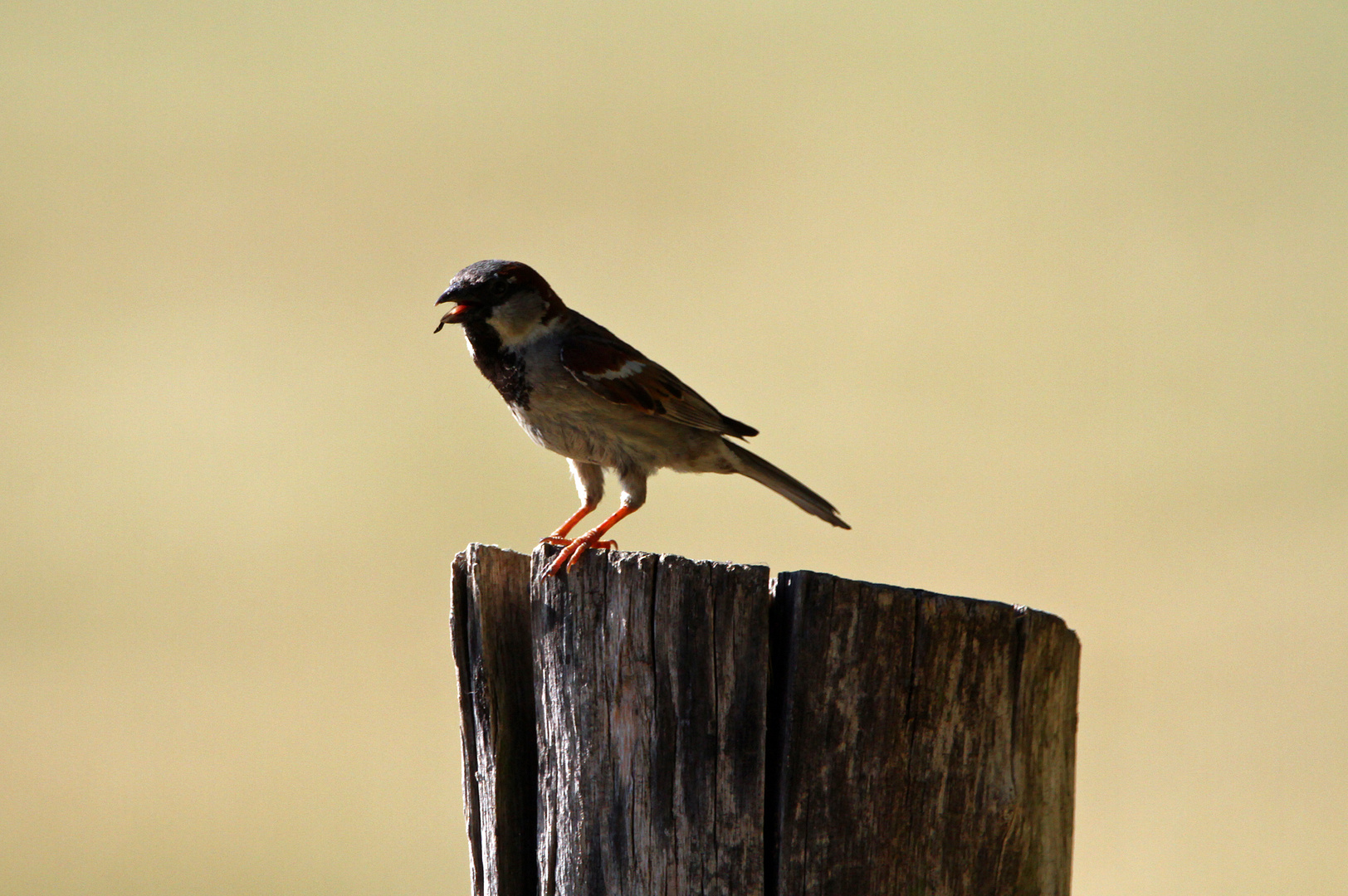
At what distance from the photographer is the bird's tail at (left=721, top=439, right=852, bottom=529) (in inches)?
226

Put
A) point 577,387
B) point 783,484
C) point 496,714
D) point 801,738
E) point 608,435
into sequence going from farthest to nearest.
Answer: point 783,484 < point 608,435 < point 577,387 < point 496,714 < point 801,738

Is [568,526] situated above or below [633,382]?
below

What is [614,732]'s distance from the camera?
3131mm

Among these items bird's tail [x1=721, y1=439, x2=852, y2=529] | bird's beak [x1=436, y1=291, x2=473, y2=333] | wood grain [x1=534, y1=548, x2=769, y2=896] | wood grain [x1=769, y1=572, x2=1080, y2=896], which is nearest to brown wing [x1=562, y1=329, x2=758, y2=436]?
bird's tail [x1=721, y1=439, x2=852, y2=529]

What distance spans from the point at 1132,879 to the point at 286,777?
888 cm

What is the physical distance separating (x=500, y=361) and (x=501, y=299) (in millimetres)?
279

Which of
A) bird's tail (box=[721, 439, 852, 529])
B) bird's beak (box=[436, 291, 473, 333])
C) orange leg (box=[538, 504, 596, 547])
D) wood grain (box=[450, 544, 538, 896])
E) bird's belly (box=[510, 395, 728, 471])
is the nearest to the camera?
wood grain (box=[450, 544, 538, 896])

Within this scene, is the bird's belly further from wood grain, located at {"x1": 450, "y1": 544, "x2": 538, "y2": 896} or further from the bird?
wood grain, located at {"x1": 450, "y1": 544, "x2": 538, "y2": 896}

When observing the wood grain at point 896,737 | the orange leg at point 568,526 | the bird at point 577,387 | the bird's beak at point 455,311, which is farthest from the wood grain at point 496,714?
the bird's beak at point 455,311

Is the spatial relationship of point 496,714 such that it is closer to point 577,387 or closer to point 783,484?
point 577,387

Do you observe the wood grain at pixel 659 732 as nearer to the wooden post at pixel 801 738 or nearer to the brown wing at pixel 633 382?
the wooden post at pixel 801 738

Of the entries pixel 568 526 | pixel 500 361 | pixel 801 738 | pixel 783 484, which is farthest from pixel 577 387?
pixel 801 738

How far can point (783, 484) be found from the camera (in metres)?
5.84

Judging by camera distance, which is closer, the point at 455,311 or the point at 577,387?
the point at 455,311
